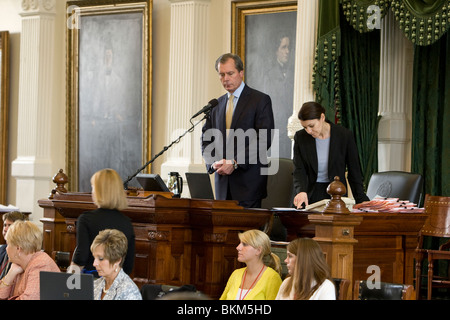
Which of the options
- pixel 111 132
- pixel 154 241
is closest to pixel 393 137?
pixel 111 132

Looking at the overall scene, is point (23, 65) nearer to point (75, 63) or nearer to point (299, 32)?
point (75, 63)

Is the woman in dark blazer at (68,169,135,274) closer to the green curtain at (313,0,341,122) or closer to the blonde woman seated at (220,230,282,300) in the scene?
the blonde woman seated at (220,230,282,300)

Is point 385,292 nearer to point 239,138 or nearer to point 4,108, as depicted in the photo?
point 239,138

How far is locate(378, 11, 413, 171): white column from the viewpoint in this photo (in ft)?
31.5

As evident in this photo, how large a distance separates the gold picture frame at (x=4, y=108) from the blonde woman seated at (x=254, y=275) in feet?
23.7

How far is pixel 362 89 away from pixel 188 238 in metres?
3.58

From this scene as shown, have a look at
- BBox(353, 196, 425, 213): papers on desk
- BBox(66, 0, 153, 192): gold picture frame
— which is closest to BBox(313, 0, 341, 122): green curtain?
BBox(353, 196, 425, 213): papers on desk

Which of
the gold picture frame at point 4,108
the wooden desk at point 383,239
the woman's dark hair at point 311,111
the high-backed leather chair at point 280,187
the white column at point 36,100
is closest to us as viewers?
the wooden desk at point 383,239

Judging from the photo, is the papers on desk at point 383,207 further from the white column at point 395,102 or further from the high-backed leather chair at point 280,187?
the white column at point 395,102

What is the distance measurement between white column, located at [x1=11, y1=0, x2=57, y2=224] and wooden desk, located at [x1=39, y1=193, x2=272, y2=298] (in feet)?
18.1

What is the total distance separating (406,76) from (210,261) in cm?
459

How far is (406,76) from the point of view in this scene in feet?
32.0

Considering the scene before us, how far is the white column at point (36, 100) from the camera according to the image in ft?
37.3

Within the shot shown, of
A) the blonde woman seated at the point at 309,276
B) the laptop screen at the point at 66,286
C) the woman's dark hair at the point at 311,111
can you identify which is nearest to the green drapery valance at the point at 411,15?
the woman's dark hair at the point at 311,111
